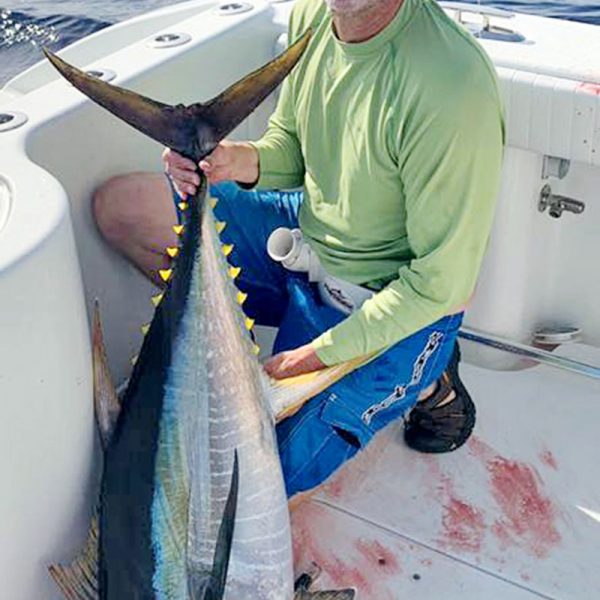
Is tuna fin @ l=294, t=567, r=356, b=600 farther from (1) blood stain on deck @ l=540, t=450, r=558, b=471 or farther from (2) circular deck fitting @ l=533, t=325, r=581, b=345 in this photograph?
(2) circular deck fitting @ l=533, t=325, r=581, b=345

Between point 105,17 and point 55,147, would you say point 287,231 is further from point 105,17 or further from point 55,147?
point 105,17

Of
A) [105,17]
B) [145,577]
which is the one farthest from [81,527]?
[105,17]

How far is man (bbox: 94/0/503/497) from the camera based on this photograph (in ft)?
5.43

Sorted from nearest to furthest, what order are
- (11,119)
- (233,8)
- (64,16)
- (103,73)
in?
(11,119), (103,73), (233,8), (64,16)

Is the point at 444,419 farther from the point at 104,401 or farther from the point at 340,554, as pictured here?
the point at 104,401

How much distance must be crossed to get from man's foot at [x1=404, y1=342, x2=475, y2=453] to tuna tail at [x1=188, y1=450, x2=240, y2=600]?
60 centimetres

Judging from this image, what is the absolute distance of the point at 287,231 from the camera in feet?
6.49

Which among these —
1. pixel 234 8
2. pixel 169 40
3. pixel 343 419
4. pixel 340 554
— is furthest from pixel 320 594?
pixel 234 8

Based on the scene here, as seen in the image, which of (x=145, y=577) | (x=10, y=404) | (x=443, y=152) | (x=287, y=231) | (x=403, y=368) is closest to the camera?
(x=10, y=404)

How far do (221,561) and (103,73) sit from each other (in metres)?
1.04

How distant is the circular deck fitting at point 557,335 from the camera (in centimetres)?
230

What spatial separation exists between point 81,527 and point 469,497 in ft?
2.51

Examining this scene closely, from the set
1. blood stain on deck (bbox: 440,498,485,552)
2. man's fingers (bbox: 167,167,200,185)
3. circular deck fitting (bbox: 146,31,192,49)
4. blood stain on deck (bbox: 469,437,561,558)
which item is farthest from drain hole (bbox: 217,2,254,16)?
blood stain on deck (bbox: 440,498,485,552)

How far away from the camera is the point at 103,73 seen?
209 centimetres
